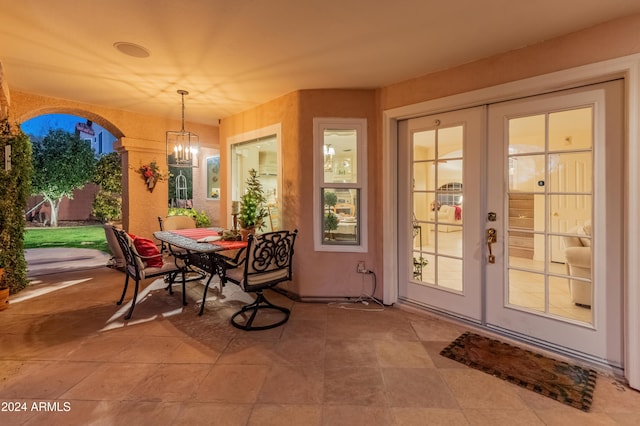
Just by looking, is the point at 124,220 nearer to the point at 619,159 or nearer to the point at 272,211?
the point at 272,211

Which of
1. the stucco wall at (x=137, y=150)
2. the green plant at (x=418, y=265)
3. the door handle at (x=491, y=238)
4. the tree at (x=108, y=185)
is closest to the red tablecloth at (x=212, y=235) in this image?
the stucco wall at (x=137, y=150)

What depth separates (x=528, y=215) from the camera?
2615 mm

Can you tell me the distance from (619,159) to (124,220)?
590 centimetres

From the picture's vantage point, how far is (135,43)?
2.54m

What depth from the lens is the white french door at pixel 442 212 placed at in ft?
9.41

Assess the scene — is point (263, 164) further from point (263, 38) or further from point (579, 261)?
point (579, 261)

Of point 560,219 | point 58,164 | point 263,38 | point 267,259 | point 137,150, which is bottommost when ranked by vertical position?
point 267,259

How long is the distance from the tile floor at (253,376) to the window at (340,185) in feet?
2.87

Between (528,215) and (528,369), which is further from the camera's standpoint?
(528,215)

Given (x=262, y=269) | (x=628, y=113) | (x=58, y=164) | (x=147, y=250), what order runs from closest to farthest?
(x=628, y=113)
(x=262, y=269)
(x=147, y=250)
(x=58, y=164)

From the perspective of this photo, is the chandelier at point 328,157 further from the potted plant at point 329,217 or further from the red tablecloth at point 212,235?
the red tablecloth at point 212,235

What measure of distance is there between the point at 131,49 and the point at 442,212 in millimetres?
3204

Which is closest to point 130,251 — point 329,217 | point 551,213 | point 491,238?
point 329,217

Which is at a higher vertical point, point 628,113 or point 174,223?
point 628,113
